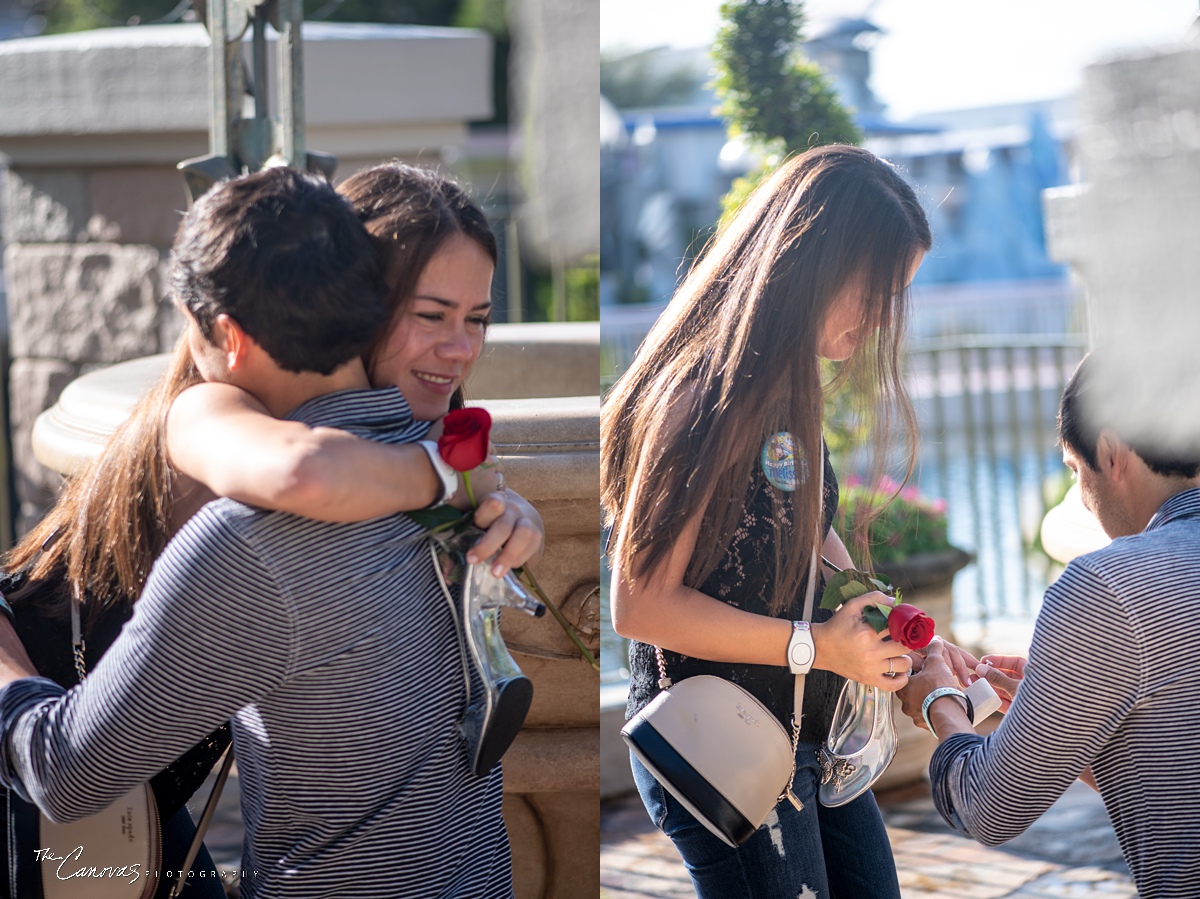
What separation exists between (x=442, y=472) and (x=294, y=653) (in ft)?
0.79

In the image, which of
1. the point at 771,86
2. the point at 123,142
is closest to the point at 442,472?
the point at 771,86

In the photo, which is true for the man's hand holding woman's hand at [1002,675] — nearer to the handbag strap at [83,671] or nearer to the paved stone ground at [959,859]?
the handbag strap at [83,671]

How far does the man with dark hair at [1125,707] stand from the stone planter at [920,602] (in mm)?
2220

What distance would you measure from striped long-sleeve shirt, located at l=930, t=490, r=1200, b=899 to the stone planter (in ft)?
7.45

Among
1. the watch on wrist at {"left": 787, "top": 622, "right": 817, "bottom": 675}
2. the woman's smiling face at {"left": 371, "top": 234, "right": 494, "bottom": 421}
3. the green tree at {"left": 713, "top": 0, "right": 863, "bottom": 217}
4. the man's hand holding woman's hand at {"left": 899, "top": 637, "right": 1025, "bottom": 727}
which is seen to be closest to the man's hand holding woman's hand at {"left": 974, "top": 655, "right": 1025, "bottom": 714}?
the man's hand holding woman's hand at {"left": 899, "top": 637, "right": 1025, "bottom": 727}

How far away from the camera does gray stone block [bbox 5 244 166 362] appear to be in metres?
4.34

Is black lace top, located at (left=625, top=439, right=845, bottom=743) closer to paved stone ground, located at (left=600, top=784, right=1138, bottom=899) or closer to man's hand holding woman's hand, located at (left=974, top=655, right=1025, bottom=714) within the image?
man's hand holding woman's hand, located at (left=974, top=655, right=1025, bottom=714)

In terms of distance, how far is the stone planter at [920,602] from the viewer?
12.3 ft

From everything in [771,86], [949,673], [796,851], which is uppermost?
[771,86]

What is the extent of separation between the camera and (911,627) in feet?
4.83

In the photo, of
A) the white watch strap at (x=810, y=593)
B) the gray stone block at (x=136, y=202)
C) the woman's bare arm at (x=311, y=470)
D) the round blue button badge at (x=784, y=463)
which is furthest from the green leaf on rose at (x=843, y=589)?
the gray stone block at (x=136, y=202)

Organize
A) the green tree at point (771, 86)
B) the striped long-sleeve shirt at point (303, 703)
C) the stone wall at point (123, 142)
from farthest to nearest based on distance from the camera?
1. the stone wall at point (123, 142)
2. the green tree at point (771, 86)
3. the striped long-sleeve shirt at point (303, 703)

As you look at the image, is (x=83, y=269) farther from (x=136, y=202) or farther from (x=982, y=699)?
(x=982, y=699)

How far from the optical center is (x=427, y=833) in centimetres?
129
